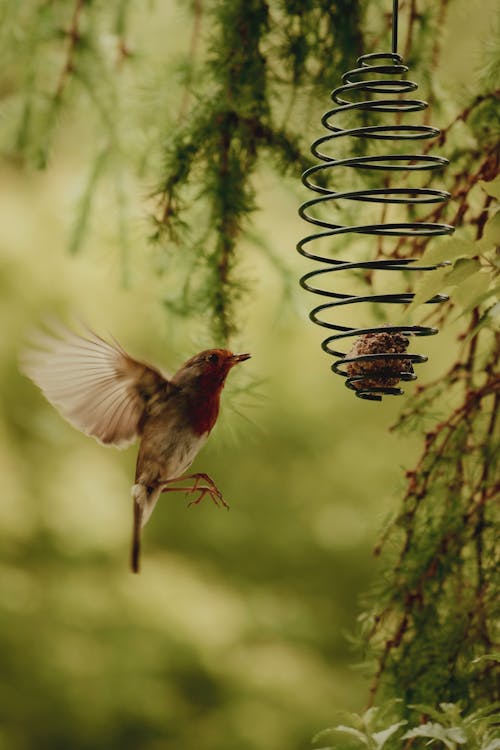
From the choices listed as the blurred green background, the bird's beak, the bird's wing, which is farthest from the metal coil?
the blurred green background

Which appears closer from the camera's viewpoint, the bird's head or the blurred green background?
the bird's head

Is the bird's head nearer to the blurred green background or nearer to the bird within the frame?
the bird

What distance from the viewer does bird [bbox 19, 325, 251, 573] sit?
1.60m

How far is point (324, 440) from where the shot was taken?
14.7ft

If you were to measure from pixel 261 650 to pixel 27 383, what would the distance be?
1.33 meters

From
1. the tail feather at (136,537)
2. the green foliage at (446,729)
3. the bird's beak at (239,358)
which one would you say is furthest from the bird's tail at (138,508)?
the green foliage at (446,729)

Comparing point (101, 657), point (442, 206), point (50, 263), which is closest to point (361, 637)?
point (442, 206)

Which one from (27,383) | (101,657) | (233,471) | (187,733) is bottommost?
(187,733)

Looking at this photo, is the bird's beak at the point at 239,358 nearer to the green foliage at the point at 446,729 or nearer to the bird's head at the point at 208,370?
the bird's head at the point at 208,370

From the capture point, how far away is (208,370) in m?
1.58

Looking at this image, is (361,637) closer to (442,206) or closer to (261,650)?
(442,206)

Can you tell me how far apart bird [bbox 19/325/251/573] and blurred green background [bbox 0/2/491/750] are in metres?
2.06

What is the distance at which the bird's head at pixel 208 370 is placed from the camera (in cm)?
156

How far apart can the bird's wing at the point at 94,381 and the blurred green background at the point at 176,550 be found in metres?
2.05
